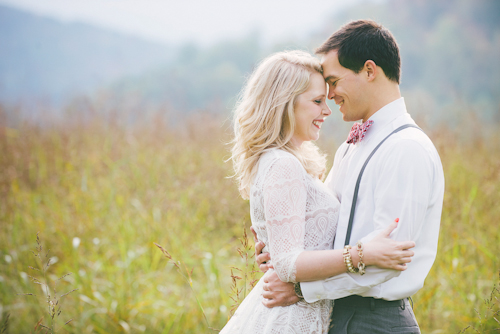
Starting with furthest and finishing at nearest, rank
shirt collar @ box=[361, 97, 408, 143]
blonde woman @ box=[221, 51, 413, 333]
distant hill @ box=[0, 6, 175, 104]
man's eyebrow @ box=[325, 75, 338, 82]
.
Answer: distant hill @ box=[0, 6, 175, 104] < man's eyebrow @ box=[325, 75, 338, 82] < shirt collar @ box=[361, 97, 408, 143] < blonde woman @ box=[221, 51, 413, 333]

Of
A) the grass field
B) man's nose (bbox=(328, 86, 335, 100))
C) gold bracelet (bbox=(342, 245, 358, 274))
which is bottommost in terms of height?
the grass field

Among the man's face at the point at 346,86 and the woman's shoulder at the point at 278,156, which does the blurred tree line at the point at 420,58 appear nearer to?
the man's face at the point at 346,86

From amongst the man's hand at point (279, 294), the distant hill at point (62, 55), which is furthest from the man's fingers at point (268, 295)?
the distant hill at point (62, 55)

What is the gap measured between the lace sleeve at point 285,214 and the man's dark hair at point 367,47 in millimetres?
661

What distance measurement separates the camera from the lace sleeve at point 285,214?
1486 millimetres

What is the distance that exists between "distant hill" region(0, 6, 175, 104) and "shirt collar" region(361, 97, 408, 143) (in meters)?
7.13

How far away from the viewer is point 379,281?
55.0 inches

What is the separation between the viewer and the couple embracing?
141 centimetres

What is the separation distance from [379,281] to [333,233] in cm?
33

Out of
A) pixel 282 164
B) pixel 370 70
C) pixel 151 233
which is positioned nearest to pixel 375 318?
pixel 282 164

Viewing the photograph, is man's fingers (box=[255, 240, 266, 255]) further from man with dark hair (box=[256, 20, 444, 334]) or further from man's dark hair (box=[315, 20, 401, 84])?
man's dark hair (box=[315, 20, 401, 84])

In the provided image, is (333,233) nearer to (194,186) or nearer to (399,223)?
(399,223)

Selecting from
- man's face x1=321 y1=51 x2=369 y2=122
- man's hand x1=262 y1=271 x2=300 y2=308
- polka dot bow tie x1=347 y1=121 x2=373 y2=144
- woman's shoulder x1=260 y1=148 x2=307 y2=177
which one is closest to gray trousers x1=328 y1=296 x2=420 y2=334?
man's hand x1=262 y1=271 x2=300 y2=308

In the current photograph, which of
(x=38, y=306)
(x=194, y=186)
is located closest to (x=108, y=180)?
(x=194, y=186)
